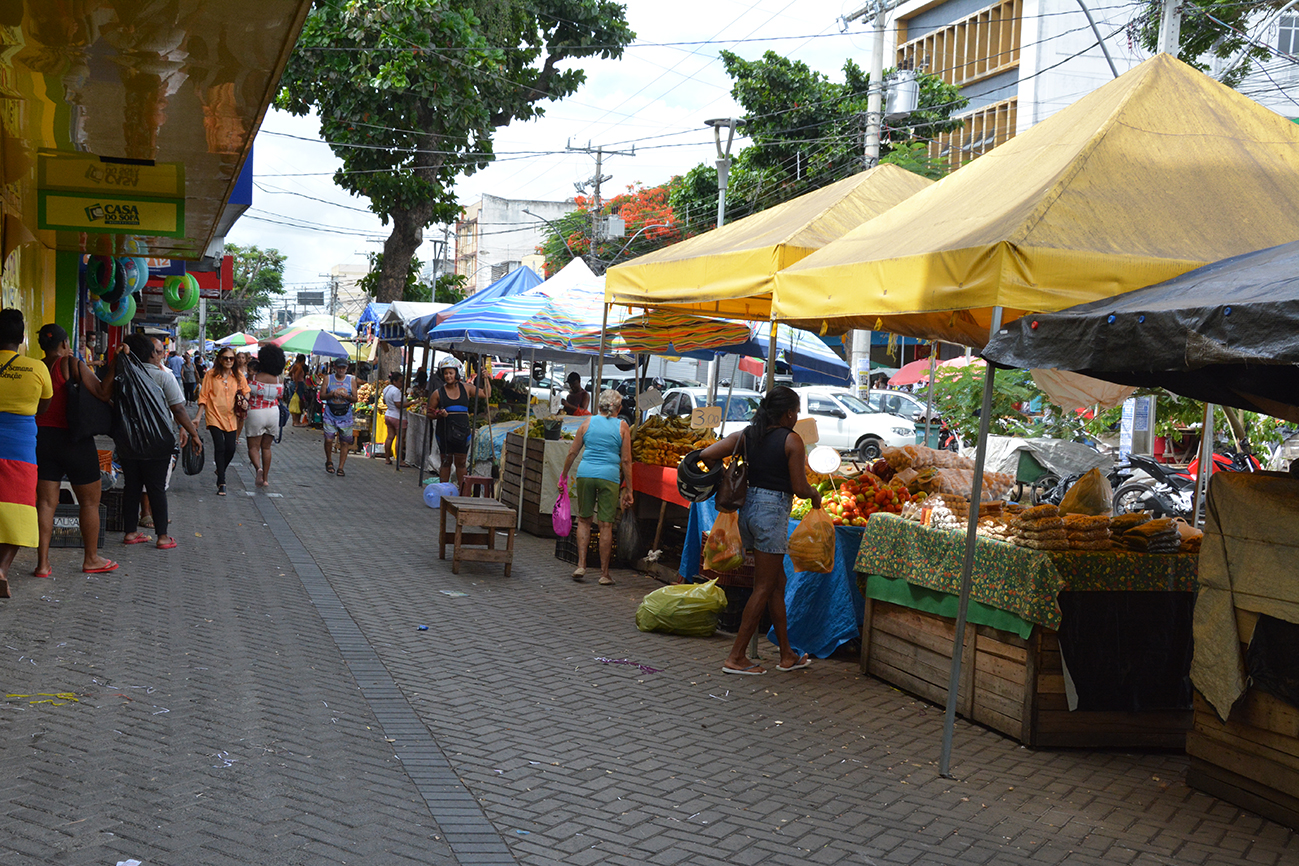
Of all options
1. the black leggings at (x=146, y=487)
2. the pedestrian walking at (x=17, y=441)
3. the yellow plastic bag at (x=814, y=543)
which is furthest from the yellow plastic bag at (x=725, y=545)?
the black leggings at (x=146, y=487)

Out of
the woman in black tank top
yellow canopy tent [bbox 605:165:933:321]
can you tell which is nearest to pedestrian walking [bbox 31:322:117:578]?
yellow canopy tent [bbox 605:165:933:321]

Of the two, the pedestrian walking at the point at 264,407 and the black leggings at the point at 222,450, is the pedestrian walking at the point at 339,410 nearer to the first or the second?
the pedestrian walking at the point at 264,407

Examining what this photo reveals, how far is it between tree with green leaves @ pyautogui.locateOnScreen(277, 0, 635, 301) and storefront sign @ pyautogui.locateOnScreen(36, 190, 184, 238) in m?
11.3

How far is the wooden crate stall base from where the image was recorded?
5953 mm

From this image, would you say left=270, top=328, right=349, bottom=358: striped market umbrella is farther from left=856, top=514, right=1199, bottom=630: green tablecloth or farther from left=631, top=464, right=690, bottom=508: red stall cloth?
left=856, top=514, right=1199, bottom=630: green tablecloth

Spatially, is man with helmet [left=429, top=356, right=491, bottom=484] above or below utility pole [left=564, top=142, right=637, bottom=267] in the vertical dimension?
below

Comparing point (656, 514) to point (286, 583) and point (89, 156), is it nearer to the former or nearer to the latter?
point (286, 583)

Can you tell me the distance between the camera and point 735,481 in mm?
7293

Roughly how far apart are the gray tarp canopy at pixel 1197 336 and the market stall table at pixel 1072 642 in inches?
41.1

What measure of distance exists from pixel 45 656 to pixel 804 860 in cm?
466

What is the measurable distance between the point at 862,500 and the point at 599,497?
2971 mm

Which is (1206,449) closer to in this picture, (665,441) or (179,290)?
(665,441)

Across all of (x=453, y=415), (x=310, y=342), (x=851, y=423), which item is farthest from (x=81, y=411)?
(x=310, y=342)

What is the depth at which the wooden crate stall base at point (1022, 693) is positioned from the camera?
5.95 m
